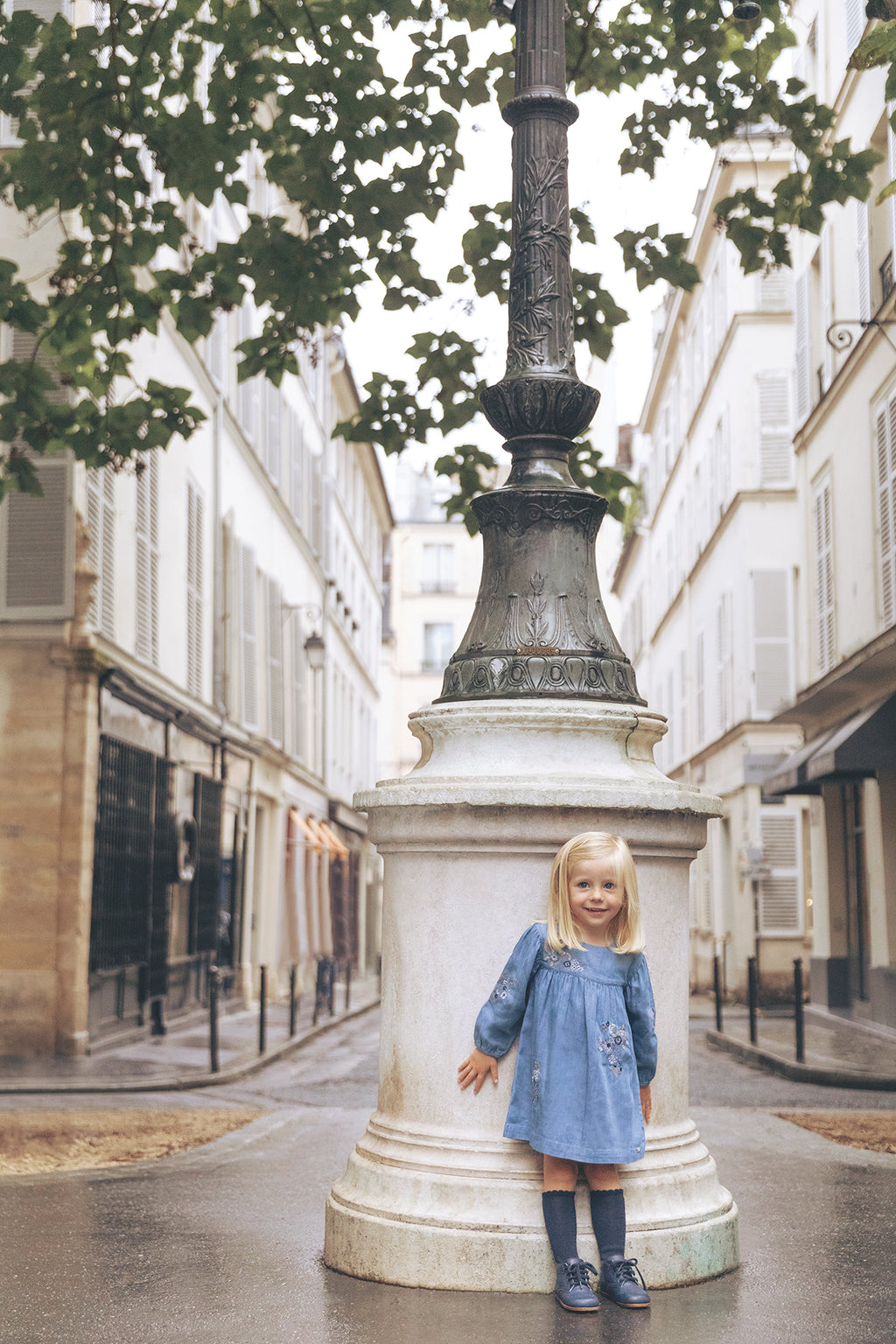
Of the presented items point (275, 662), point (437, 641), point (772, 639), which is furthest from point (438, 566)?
point (275, 662)

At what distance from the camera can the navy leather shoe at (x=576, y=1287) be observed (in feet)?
12.6

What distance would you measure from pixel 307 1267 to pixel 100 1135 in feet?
11.9

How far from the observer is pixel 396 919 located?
4.61 meters

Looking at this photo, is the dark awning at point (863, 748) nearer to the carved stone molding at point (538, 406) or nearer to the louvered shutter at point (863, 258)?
the louvered shutter at point (863, 258)

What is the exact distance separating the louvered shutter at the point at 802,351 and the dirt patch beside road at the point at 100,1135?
14.4m

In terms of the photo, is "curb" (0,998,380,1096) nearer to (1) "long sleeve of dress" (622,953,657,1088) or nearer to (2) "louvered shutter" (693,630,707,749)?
(1) "long sleeve of dress" (622,953,657,1088)

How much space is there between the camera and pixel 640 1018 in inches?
166

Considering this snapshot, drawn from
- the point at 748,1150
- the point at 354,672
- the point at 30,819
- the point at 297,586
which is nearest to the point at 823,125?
the point at 748,1150

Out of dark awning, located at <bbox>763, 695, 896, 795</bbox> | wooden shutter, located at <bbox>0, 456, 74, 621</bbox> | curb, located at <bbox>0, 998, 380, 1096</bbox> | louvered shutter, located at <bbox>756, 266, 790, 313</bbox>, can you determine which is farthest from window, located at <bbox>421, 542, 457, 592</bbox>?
curb, located at <bbox>0, 998, 380, 1096</bbox>

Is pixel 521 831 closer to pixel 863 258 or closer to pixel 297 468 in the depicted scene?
pixel 863 258

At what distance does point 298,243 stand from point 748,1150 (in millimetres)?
5586

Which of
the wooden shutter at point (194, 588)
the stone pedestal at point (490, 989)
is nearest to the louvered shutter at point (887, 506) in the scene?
the wooden shutter at point (194, 588)

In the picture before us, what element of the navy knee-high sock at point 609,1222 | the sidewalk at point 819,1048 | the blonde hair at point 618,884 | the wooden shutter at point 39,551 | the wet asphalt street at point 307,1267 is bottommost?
the sidewalk at point 819,1048

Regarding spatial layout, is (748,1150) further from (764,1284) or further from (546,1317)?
(546,1317)
